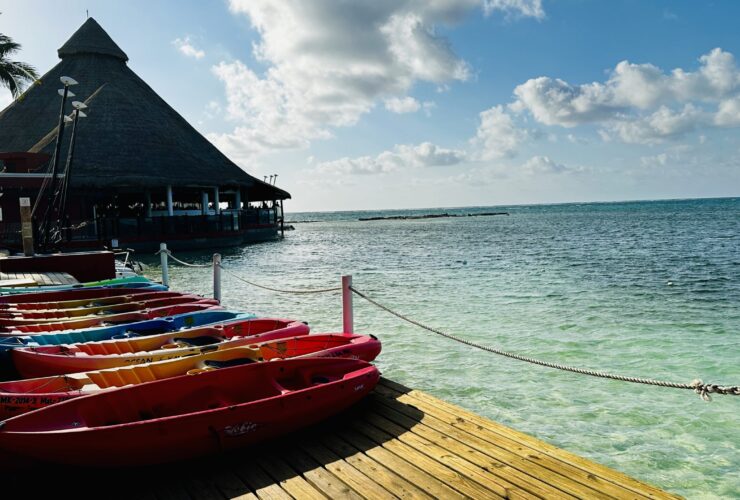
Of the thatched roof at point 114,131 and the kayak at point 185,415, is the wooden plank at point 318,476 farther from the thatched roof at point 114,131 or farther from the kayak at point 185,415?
the thatched roof at point 114,131

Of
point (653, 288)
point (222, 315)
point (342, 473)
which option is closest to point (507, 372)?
point (222, 315)

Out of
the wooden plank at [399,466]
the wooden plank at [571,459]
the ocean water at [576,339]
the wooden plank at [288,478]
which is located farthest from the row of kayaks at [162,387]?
the ocean water at [576,339]

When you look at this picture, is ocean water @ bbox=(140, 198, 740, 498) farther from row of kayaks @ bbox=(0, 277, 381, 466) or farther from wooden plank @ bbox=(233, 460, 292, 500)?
wooden plank @ bbox=(233, 460, 292, 500)

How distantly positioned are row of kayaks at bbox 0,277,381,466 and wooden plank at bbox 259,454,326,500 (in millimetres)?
245

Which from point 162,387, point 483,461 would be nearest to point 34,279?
point 162,387

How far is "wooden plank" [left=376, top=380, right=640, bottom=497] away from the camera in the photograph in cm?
327

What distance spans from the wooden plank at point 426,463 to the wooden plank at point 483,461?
0.66ft

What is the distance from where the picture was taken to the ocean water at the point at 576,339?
5.77m

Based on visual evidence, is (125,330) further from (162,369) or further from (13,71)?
(13,71)

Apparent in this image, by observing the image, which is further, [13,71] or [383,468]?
[13,71]

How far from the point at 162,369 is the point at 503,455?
3269 millimetres

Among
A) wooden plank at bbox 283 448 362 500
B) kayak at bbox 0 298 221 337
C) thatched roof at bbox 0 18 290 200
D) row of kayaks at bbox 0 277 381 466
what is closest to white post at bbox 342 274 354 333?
row of kayaks at bbox 0 277 381 466

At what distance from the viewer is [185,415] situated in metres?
3.62

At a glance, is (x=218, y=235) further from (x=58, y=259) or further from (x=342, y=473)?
(x=342, y=473)
